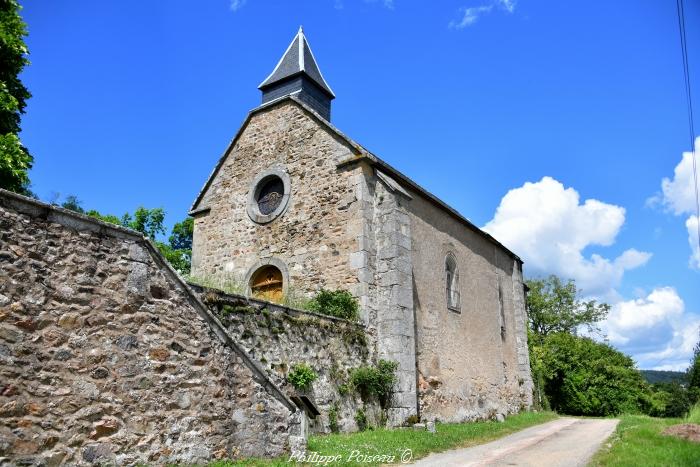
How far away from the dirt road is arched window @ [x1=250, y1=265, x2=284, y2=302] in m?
6.60

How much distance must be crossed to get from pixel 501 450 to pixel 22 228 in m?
8.60

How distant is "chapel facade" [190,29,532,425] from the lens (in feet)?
42.6

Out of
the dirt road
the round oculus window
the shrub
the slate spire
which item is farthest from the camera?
the slate spire

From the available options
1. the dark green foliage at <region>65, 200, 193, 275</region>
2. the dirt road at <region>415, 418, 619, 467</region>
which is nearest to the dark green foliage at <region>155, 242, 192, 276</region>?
the dark green foliage at <region>65, 200, 193, 275</region>

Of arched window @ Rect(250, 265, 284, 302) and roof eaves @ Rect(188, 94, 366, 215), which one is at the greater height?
roof eaves @ Rect(188, 94, 366, 215)

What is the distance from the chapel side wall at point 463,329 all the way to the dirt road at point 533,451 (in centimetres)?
232

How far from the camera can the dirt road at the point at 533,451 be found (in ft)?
27.7

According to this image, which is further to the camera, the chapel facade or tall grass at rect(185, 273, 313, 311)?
tall grass at rect(185, 273, 313, 311)

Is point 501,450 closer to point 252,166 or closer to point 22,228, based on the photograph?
point 22,228

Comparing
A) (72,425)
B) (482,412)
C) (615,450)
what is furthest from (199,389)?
(482,412)

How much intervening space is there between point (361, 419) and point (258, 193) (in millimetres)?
7504

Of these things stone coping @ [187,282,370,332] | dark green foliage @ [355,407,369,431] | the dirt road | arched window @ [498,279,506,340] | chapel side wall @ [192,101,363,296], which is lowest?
the dirt road

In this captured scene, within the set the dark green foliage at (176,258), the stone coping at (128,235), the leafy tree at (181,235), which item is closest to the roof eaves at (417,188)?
the stone coping at (128,235)

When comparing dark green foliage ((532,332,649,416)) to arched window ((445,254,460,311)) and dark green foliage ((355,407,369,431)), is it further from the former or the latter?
dark green foliage ((355,407,369,431))
